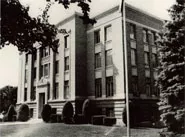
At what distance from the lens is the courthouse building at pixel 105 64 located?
26109mm

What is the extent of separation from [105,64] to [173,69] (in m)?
13.8

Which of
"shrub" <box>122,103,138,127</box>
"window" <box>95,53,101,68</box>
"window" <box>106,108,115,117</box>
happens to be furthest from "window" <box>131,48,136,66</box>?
"shrub" <box>122,103,138,127</box>

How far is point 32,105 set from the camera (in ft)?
121

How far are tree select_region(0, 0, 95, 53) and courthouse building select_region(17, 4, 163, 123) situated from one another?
17.3 m

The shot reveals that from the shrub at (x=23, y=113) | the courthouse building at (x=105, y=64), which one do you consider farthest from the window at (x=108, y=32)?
the shrub at (x=23, y=113)

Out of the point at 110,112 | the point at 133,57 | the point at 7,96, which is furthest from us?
the point at 7,96

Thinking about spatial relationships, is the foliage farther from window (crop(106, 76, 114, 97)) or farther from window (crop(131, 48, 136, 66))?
window (crop(131, 48, 136, 66))

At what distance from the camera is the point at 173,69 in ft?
45.9

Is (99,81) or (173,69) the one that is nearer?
(173,69)

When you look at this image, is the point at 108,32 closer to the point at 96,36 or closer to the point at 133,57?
the point at 96,36

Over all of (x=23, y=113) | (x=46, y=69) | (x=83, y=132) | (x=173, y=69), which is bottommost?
(x=83, y=132)

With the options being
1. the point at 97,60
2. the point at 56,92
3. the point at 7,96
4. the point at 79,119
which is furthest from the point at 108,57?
the point at 7,96

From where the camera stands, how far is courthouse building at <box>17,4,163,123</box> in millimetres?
26109

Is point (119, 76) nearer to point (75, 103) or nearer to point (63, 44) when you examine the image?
point (75, 103)
